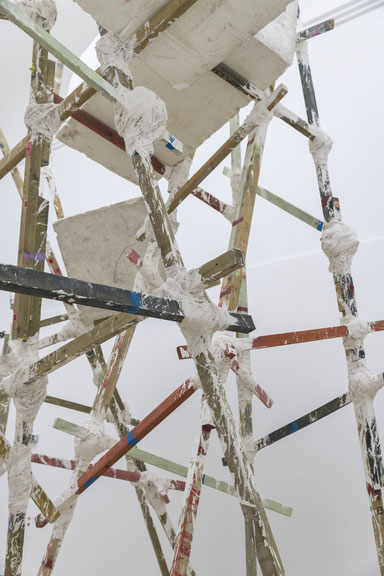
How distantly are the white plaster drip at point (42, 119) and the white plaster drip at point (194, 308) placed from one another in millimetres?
634

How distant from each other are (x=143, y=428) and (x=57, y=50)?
907mm

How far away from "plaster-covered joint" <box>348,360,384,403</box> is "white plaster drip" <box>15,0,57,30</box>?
1377 millimetres

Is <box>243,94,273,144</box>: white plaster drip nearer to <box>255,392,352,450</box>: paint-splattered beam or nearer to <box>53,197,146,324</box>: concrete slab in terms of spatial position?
<box>53,197,146,324</box>: concrete slab

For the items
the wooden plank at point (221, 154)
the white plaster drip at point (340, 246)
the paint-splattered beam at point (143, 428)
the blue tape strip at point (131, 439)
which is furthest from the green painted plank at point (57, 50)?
the white plaster drip at point (340, 246)

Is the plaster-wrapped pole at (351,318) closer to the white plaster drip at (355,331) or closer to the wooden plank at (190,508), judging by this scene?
the white plaster drip at (355,331)

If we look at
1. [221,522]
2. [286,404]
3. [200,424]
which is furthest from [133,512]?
[200,424]

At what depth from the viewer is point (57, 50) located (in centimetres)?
134

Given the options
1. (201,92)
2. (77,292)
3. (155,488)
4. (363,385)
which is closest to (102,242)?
(201,92)

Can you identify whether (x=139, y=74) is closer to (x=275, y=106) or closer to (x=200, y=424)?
(x=275, y=106)

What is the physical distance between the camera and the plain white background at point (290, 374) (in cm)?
281

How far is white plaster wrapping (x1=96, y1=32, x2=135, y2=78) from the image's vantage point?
54.7 inches

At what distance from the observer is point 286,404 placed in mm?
3039

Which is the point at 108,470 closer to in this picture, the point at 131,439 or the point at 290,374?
the point at 131,439

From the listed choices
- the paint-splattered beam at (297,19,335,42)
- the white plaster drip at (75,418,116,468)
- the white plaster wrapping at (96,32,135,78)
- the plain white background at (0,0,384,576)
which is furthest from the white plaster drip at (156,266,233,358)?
the plain white background at (0,0,384,576)
